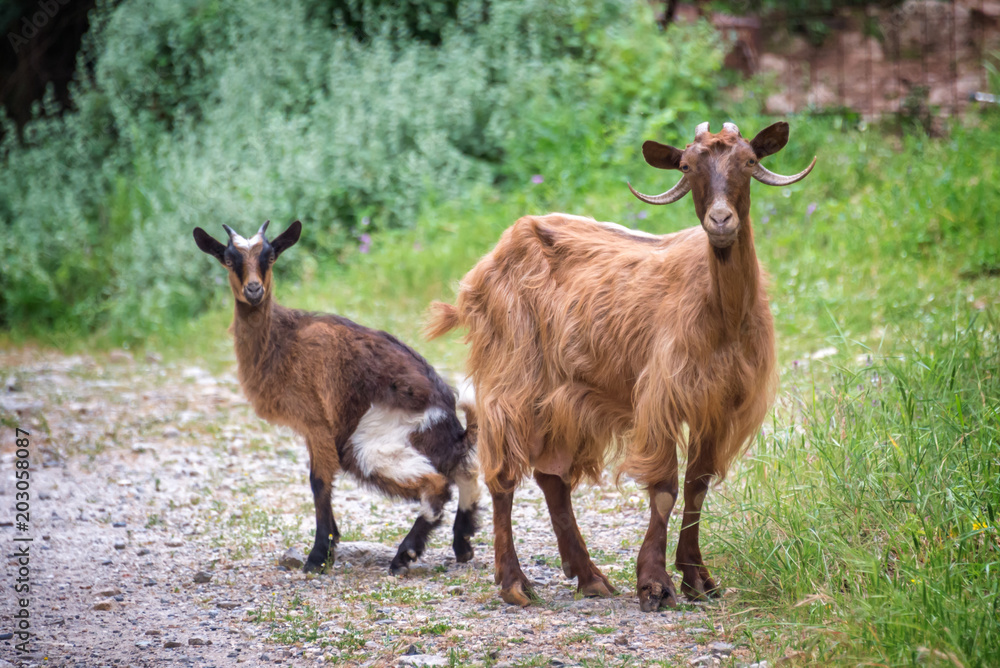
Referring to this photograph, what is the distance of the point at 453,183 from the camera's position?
11586 millimetres

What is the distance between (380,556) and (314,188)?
7296 mm

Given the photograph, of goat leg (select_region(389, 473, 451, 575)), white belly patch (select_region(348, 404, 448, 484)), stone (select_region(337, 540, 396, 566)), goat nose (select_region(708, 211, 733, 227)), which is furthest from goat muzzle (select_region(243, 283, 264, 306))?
goat nose (select_region(708, 211, 733, 227))

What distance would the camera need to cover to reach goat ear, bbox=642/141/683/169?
12.3 feet

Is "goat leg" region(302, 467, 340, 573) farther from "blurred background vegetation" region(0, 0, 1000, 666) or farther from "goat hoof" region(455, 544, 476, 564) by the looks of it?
"blurred background vegetation" region(0, 0, 1000, 666)

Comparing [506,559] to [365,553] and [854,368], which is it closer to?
[365,553]

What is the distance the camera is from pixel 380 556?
5.07 m

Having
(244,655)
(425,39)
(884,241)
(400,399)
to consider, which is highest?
(425,39)

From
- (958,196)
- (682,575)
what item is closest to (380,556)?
(682,575)

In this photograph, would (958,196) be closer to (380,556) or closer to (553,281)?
(553,281)

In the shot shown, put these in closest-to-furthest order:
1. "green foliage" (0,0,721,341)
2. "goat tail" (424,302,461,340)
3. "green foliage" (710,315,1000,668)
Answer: "green foliage" (710,315,1000,668), "goat tail" (424,302,461,340), "green foliage" (0,0,721,341)

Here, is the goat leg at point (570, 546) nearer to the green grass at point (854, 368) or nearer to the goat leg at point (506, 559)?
the goat leg at point (506, 559)

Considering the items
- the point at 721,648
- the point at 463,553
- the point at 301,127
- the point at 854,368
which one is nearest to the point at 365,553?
the point at 463,553

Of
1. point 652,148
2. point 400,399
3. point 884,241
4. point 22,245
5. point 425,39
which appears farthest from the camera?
point 425,39

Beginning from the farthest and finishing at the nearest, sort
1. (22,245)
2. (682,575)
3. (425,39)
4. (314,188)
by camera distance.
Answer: (425,39)
(22,245)
(314,188)
(682,575)
